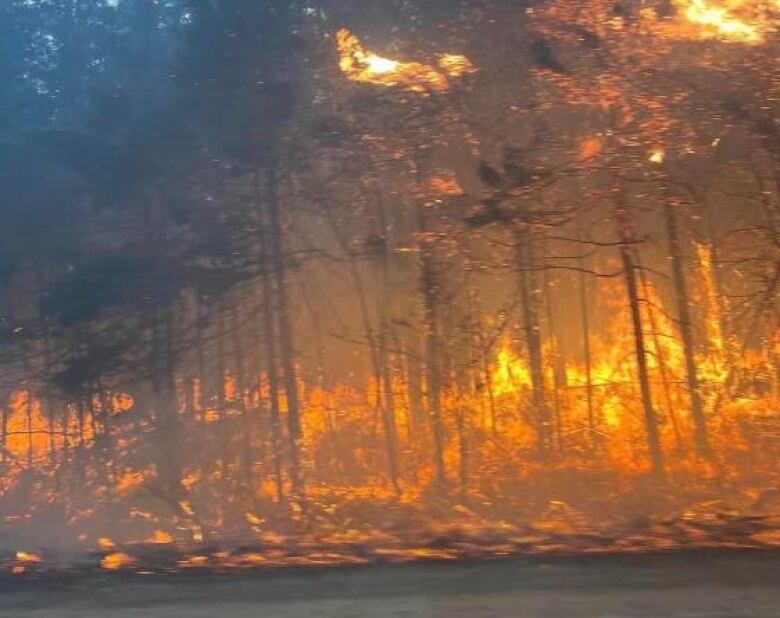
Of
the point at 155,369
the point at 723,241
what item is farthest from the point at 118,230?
the point at 723,241

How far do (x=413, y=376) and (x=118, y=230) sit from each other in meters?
3.50

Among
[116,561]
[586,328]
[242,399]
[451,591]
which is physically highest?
[586,328]

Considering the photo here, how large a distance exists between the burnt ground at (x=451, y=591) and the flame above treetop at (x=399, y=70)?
5.01 meters

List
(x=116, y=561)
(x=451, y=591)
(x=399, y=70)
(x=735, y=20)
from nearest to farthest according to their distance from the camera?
(x=451, y=591) → (x=116, y=561) → (x=735, y=20) → (x=399, y=70)

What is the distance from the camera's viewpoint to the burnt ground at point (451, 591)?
532 centimetres

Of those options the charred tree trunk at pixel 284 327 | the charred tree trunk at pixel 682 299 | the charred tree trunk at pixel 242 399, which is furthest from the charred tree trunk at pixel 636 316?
the charred tree trunk at pixel 242 399

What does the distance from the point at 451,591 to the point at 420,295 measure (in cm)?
382

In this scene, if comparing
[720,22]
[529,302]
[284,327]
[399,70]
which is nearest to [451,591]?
[529,302]

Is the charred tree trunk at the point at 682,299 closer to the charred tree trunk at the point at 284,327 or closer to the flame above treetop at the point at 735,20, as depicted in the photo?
the flame above treetop at the point at 735,20

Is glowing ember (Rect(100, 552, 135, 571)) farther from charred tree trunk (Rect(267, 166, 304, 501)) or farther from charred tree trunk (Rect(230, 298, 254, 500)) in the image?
charred tree trunk (Rect(267, 166, 304, 501))

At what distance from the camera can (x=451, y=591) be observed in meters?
5.74

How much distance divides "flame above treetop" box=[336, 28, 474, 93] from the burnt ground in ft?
16.5

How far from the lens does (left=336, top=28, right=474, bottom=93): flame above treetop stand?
9.27m

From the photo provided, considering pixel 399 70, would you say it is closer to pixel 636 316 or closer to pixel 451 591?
pixel 636 316
